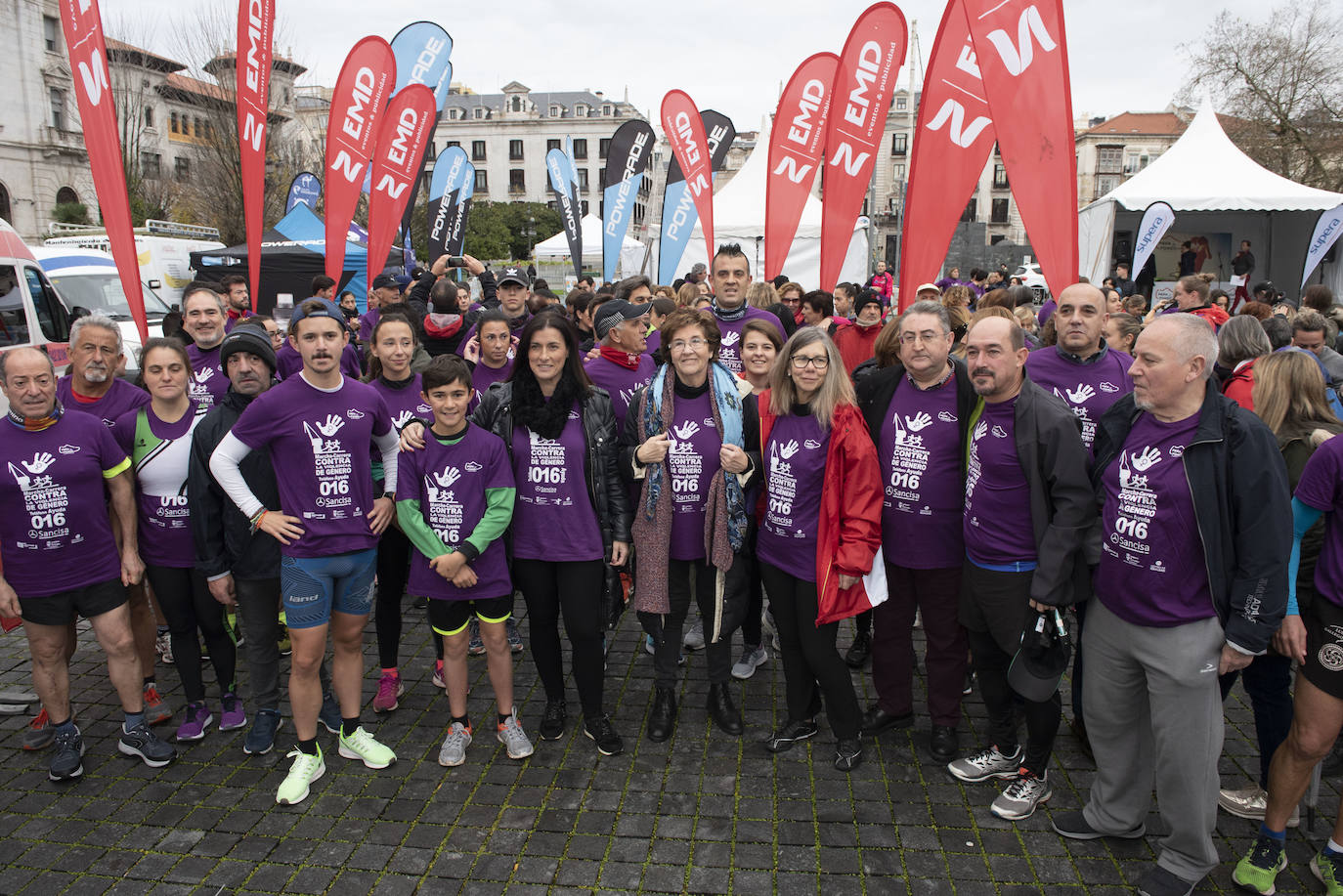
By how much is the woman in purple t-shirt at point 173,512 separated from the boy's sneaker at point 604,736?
73.9 inches

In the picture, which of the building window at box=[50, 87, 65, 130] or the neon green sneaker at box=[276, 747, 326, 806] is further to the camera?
the building window at box=[50, 87, 65, 130]

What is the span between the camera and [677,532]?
13.3ft

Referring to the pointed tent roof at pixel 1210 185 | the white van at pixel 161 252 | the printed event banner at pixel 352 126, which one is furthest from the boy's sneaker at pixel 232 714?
the pointed tent roof at pixel 1210 185

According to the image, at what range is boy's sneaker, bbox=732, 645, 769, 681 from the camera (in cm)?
484

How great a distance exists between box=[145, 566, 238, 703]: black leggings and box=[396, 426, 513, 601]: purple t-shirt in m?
1.24

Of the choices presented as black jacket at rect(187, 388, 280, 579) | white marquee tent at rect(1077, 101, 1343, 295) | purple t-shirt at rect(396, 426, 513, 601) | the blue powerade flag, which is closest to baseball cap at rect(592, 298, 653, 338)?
purple t-shirt at rect(396, 426, 513, 601)

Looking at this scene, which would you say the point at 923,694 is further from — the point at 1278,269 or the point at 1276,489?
the point at 1278,269

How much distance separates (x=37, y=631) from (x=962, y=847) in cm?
425

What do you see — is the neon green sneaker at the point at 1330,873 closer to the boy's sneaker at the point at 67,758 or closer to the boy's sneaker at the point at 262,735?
the boy's sneaker at the point at 262,735

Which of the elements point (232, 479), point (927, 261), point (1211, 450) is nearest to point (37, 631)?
point (232, 479)

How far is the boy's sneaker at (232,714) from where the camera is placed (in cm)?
428

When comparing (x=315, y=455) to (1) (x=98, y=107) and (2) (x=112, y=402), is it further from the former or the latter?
(1) (x=98, y=107)

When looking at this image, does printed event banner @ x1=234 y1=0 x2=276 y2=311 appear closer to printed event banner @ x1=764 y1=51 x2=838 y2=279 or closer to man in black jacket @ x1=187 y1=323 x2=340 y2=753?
man in black jacket @ x1=187 y1=323 x2=340 y2=753

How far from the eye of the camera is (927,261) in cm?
547
